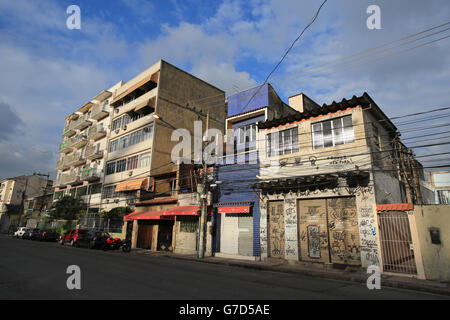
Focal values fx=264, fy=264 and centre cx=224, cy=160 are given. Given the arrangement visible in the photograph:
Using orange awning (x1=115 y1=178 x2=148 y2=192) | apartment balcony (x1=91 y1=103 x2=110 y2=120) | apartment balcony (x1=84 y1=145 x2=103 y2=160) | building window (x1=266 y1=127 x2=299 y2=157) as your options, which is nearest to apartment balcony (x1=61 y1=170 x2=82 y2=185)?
apartment balcony (x1=84 y1=145 x2=103 y2=160)

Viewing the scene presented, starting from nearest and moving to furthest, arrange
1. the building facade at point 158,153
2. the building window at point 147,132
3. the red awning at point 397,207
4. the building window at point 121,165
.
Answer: the red awning at point 397,207 < the building facade at point 158,153 < the building window at point 147,132 < the building window at point 121,165

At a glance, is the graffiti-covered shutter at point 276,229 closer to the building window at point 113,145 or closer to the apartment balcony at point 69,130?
the building window at point 113,145

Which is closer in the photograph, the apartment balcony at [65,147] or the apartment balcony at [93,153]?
the apartment balcony at [93,153]

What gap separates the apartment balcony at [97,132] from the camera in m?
38.6

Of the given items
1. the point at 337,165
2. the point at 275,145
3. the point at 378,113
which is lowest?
the point at 337,165

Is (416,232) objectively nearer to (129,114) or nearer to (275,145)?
(275,145)

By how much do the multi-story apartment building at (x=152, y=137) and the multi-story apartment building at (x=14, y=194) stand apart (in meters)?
39.8

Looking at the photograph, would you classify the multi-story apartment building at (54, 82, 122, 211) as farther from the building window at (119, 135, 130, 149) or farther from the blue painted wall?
the blue painted wall

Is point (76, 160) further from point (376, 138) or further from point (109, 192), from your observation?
point (376, 138)

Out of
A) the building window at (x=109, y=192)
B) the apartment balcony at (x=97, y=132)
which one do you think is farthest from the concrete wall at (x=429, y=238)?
the apartment balcony at (x=97, y=132)

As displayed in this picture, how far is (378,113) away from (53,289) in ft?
54.7
